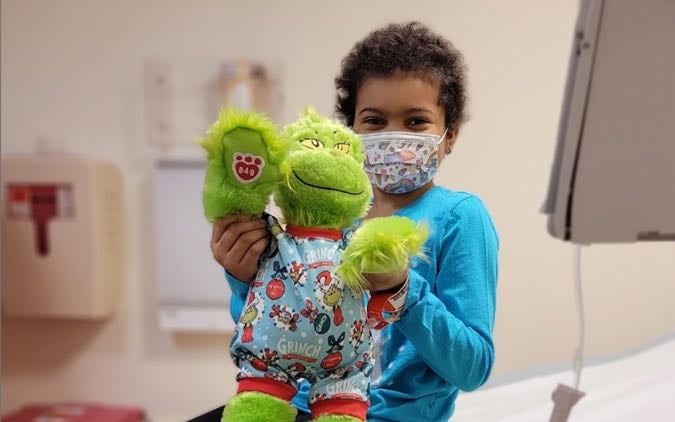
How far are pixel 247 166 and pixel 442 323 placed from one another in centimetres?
30

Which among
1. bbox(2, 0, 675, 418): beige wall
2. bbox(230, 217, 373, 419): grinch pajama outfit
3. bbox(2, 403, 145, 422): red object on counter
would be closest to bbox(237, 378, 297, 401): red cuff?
bbox(230, 217, 373, 419): grinch pajama outfit

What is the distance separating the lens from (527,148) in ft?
5.70

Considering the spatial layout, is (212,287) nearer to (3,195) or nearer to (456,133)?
(3,195)

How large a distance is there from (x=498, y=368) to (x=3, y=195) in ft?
4.91

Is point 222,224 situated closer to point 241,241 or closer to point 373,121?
point 241,241

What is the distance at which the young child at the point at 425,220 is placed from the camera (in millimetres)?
800

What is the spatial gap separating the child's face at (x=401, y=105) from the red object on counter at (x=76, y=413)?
4.51 feet

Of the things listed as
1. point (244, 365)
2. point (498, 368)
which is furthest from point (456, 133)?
point (498, 368)

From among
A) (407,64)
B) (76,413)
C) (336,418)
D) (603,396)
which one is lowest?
(76,413)

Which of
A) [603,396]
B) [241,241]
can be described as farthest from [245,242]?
[603,396]

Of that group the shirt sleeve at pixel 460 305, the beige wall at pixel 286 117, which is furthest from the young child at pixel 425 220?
the beige wall at pixel 286 117

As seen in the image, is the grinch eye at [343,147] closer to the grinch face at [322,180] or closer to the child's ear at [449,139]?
Result: the grinch face at [322,180]

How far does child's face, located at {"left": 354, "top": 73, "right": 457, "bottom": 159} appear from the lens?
0.90 metres

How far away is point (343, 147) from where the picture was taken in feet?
2.39
